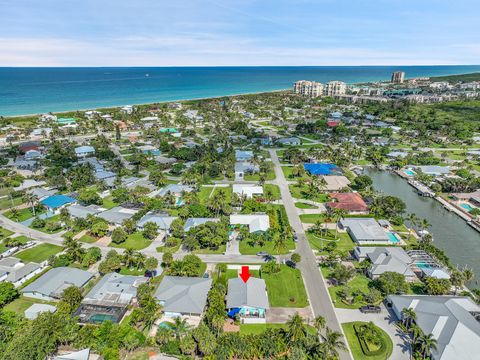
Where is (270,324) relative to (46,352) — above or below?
below

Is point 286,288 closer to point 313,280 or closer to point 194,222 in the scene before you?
point 313,280

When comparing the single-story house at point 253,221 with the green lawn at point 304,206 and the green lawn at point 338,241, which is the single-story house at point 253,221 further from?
the green lawn at point 304,206

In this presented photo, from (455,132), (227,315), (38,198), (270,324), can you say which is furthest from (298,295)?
(455,132)

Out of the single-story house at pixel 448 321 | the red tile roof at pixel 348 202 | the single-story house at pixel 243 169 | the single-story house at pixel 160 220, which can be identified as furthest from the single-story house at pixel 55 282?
the single-story house at pixel 243 169

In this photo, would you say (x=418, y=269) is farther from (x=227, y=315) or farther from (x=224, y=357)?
(x=224, y=357)

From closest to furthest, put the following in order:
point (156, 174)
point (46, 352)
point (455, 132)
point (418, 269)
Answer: point (46, 352) → point (418, 269) → point (156, 174) → point (455, 132)

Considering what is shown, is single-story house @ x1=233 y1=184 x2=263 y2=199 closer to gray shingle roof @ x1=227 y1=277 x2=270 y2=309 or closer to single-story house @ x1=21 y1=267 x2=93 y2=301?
gray shingle roof @ x1=227 y1=277 x2=270 y2=309

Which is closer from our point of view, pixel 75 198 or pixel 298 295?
pixel 298 295

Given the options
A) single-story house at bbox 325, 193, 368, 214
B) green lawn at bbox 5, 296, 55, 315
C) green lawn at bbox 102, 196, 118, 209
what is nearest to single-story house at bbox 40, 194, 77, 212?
green lawn at bbox 102, 196, 118, 209
